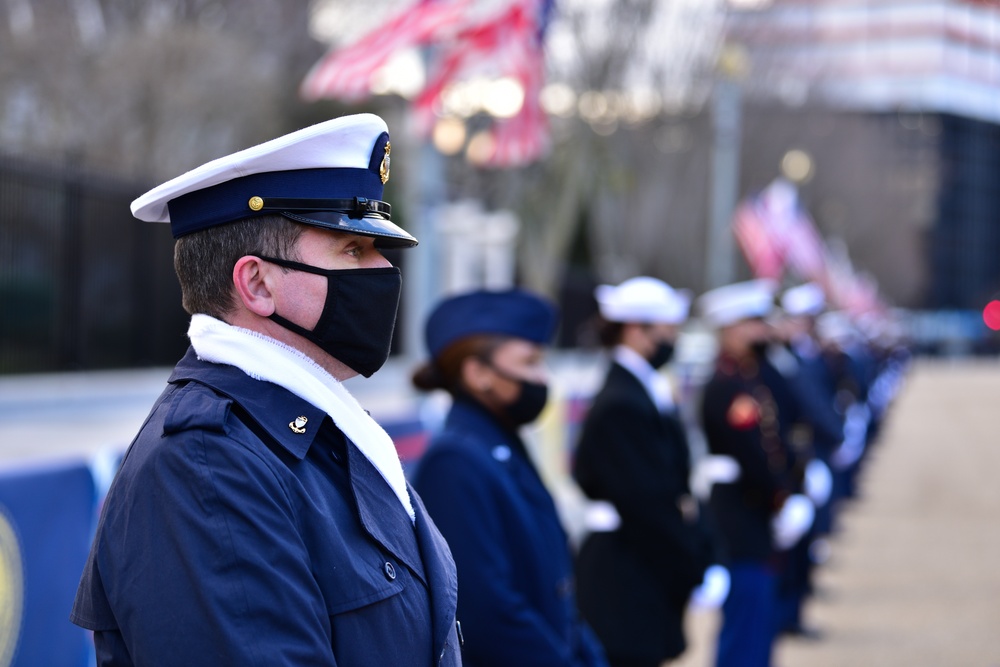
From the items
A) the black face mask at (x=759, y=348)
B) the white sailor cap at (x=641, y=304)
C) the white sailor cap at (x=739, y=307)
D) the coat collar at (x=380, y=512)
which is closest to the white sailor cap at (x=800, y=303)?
the black face mask at (x=759, y=348)

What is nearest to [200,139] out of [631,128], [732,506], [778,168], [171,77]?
[171,77]

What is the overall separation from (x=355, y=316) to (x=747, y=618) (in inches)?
179

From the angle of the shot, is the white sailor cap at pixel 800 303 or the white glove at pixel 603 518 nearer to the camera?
the white glove at pixel 603 518

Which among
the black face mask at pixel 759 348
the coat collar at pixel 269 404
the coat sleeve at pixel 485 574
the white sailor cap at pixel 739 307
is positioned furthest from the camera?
the black face mask at pixel 759 348

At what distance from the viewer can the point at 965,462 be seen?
19047 mm

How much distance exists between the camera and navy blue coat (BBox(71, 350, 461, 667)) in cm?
172

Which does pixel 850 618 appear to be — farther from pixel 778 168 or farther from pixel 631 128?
pixel 778 168

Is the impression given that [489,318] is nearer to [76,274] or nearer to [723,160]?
[76,274]

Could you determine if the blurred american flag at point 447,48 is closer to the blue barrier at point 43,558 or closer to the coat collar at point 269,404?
the blue barrier at point 43,558

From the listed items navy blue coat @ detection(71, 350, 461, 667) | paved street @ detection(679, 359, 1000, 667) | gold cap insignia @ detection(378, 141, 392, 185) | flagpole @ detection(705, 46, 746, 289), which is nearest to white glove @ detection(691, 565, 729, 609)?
paved street @ detection(679, 359, 1000, 667)

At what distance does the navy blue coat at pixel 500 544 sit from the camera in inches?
126

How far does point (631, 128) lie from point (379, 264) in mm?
20819

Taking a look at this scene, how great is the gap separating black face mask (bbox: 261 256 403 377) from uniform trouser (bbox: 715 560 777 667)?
440 cm

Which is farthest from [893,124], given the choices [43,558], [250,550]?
[250,550]
